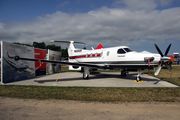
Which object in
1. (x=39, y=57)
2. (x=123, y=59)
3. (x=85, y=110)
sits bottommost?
(x=85, y=110)

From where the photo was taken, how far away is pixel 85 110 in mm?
4953

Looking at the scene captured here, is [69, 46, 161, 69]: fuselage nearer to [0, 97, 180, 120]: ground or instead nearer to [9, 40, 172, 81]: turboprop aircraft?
[9, 40, 172, 81]: turboprop aircraft

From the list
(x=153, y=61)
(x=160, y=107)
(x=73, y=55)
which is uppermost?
(x=73, y=55)

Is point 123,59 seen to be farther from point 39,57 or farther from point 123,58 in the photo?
point 39,57

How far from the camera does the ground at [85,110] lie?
4.31m

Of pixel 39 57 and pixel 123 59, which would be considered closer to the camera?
pixel 123 59

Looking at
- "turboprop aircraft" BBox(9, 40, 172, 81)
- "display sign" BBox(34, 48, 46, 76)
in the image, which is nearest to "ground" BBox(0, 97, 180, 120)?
"turboprop aircraft" BBox(9, 40, 172, 81)

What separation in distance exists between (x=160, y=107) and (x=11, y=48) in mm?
12462

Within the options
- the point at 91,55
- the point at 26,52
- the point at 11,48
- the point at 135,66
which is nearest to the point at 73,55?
the point at 91,55

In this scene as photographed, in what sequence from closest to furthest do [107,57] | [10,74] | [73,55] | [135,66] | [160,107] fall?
[160,107] → [135,66] → [10,74] → [107,57] → [73,55]

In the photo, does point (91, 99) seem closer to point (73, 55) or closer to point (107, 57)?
point (107, 57)

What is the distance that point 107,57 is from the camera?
1326 centimetres

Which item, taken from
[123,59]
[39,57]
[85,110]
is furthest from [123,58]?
[39,57]

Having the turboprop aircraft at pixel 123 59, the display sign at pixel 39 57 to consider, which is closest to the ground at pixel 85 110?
the turboprop aircraft at pixel 123 59
